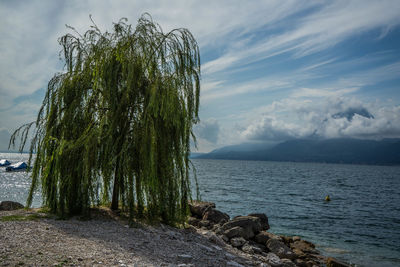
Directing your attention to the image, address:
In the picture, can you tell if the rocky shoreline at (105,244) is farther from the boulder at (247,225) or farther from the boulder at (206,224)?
the boulder at (206,224)

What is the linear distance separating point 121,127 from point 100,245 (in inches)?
180

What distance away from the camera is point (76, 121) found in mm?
10734

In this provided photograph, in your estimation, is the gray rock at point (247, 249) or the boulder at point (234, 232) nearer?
the gray rock at point (247, 249)

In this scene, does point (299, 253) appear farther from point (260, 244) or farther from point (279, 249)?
point (260, 244)

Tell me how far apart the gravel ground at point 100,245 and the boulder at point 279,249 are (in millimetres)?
4085

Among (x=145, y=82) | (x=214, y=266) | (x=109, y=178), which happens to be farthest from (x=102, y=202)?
(x=214, y=266)

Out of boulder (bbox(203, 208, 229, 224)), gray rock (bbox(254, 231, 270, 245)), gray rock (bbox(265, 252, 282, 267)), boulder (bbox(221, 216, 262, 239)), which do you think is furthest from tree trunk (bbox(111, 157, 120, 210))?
gray rock (bbox(254, 231, 270, 245))

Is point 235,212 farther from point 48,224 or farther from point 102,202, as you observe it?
point 48,224

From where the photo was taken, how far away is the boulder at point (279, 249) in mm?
13180

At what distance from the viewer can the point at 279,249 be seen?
1343 centimetres

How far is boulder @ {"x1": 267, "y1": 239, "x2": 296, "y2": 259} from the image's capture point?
13180mm

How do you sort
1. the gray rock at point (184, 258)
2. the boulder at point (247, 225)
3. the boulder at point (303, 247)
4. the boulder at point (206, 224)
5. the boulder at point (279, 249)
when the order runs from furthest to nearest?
1. the boulder at point (206, 224)
2. the boulder at point (303, 247)
3. the boulder at point (247, 225)
4. the boulder at point (279, 249)
5. the gray rock at point (184, 258)

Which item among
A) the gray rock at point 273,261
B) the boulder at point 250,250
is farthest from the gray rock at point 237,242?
the gray rock at point 273,261

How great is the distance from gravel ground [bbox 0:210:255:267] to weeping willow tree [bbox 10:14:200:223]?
1.06 metres
